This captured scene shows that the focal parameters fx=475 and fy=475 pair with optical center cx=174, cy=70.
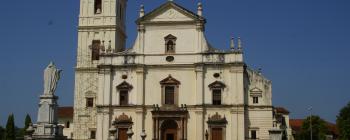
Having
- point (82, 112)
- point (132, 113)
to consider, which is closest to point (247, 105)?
point (132, 113)

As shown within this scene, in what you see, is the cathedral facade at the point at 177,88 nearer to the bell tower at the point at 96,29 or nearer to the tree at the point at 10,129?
the bell tower at the point at 96,29

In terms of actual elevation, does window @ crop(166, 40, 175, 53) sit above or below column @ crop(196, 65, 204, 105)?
above

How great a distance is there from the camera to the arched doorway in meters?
41.8

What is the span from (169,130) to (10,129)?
2211 centimetres

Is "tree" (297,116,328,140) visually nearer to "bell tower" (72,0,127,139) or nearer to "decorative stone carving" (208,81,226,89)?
"decorative stone carving" (208,81,226,89)

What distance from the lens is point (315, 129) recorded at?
225 feet

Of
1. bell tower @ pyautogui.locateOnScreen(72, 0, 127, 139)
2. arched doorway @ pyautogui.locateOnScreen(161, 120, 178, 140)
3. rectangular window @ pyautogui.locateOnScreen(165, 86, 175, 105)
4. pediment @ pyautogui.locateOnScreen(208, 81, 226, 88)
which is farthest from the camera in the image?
bell tower @ pyautogui.locateOnScreen(72, 0, 127, 139)

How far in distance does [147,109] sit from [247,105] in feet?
29.0

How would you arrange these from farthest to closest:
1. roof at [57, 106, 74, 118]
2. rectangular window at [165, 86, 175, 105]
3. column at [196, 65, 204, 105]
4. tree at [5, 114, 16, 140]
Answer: roof at [57, 106, 74, 118]
tree at [5, 114, 16, 140]
rectangular window at [165, 86, 175, 105]
column at [196, 65, 204, 105]

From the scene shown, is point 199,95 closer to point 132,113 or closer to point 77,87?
point 132,113

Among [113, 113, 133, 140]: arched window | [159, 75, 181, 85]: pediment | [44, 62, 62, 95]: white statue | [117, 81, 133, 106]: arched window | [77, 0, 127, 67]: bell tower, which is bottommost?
[113, 113, 133, 140]: arched window

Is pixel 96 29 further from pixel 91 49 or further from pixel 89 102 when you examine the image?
pixel 89 102

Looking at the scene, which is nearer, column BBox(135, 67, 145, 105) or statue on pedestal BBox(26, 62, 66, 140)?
statue on pedestal BBox(26, 62, 66, 140)

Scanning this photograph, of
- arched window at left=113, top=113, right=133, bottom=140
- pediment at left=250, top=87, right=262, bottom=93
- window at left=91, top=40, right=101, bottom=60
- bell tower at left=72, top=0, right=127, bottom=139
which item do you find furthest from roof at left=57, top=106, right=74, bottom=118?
pediment at left=250, top=87, right=262, bottom=93
